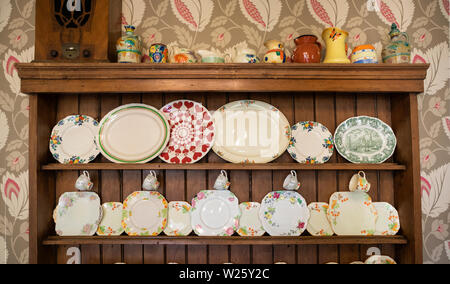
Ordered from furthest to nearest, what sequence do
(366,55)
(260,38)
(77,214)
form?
(260,38) → (77,214) → (366,55)

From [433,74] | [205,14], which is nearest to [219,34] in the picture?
[205,14]

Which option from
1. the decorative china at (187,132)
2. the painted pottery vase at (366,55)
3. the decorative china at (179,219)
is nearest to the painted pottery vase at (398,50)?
the painted pottery vase at (366,55)

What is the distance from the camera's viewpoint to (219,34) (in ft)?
5.11

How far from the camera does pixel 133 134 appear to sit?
145cm

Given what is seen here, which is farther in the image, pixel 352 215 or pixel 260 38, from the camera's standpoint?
pixel 260 38

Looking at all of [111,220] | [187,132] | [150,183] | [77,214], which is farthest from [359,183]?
[77,214]

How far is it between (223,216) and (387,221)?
892 millimetres

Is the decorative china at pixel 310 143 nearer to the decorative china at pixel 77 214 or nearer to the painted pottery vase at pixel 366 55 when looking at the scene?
the painted pottery vase at pixel 366 55

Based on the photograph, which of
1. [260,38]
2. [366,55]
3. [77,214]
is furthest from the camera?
[260,38]

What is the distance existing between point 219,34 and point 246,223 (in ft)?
3.57

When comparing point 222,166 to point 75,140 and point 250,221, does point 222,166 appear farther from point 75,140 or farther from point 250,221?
point 75,140

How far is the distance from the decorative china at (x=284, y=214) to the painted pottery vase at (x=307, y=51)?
2.35 feet

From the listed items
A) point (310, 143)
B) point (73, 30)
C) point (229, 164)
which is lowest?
point (229, 164)
